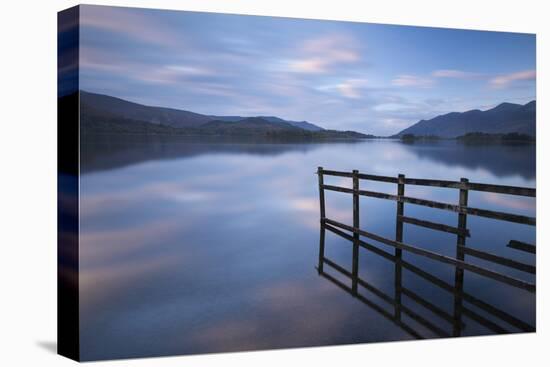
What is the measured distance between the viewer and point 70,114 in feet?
11.7

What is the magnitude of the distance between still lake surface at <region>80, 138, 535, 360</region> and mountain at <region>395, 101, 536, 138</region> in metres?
0.16

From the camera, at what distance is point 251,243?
5891 millimetres

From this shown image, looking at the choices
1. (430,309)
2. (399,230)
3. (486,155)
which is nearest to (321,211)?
(399,230)

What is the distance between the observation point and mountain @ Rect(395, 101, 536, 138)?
5039mm

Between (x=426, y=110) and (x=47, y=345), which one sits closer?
(x=47, y=345)

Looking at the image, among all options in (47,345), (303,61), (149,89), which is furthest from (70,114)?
(303,61)

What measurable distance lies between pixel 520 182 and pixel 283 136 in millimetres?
2360

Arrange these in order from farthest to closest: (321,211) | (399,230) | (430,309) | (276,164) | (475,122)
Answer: (321,211) → (276,164) → (399,230) → (475,122) → (430,309)

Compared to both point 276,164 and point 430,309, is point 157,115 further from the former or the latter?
point 430,309

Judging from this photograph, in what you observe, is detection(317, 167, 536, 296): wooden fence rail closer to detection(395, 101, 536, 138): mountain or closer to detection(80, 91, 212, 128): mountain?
detection(395, 101, 536, 138): mountain

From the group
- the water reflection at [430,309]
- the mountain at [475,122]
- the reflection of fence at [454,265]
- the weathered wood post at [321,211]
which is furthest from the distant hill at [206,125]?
the weathered wood post at [321,211]

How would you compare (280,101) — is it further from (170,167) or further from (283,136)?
(170,167)

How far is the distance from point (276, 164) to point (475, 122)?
2.13 m

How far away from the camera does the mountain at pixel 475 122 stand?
504 cm
